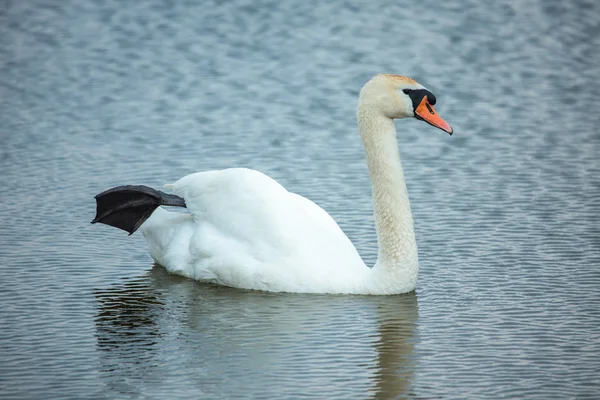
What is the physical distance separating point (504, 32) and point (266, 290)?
28.7ft

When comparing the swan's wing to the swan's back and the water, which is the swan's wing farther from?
the water

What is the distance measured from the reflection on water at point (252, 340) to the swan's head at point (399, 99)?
1.13 meters

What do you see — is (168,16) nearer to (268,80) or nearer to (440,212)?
(268,80)

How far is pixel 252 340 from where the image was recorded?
731 cm

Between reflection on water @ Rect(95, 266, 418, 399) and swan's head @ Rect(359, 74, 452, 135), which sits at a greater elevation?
swan's head @ Rect(359, 74, 452, 135)

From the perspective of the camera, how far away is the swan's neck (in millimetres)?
8227

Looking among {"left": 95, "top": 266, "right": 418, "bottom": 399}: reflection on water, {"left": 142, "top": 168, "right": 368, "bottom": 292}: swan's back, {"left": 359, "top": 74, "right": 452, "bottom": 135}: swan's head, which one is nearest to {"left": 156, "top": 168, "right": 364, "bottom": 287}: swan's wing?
{"left": 142, "top": 168, "right": 368, "bottom": 292}: swan's back

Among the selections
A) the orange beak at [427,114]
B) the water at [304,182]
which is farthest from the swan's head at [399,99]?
the water at [304,182]

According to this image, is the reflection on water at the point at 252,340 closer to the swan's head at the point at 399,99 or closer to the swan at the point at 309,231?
the swan at the point at 309,231

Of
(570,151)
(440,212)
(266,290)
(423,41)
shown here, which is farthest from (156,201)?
(423,41)

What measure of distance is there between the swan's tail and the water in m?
0.28

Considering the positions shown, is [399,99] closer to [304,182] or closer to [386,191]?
[386,191]

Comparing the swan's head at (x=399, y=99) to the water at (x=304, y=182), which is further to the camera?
the swan's head at (x=399, y=99)

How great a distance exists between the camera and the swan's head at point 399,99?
8219mm
